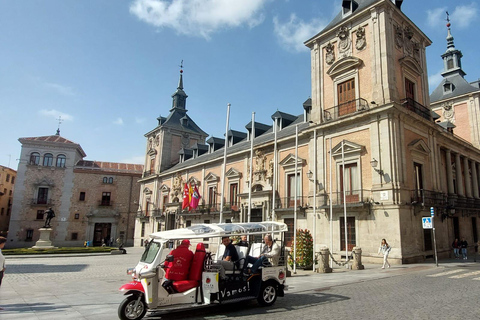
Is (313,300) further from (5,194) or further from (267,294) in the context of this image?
(5,194)

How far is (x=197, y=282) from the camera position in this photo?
6773 millimetres

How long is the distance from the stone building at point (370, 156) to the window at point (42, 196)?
31227 mm

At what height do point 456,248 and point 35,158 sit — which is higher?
point 35,158

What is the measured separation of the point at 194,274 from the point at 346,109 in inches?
691

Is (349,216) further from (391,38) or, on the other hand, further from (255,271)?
(255,271)

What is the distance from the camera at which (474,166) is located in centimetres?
2777

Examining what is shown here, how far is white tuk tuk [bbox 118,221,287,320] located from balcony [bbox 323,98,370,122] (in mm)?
14846

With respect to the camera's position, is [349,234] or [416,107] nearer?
[349,234]

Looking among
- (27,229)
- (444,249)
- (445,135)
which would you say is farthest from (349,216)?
(27,229)

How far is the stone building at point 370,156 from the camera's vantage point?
17797 mm

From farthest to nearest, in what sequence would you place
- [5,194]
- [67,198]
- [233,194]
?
[5,194], [67,198], [233,194]

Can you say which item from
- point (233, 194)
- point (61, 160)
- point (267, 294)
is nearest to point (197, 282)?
point (267, 294)

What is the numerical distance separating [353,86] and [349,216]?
28.8ft

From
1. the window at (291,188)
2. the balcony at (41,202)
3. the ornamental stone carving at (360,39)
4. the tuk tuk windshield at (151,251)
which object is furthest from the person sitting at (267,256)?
the balcony at (41,202)
